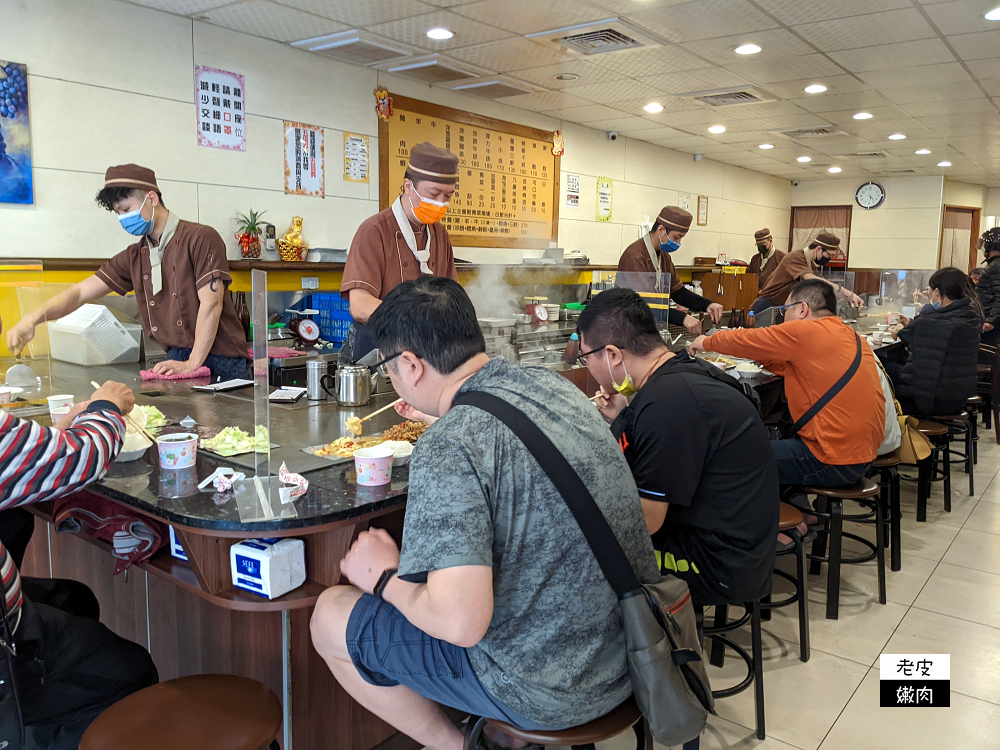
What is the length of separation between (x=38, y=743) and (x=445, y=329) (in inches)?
66.7

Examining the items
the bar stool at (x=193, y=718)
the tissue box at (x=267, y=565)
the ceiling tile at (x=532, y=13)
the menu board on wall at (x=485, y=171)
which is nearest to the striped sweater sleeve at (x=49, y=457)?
the tissue box at (x=267, y=565)

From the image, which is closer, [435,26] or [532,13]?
[532,13]

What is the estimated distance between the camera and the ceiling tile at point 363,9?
390 cm

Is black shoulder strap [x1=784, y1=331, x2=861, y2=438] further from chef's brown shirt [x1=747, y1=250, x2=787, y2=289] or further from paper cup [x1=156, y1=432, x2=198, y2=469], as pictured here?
chef's brown shirt [x1=747, y1=250, x2=787, y2=289]

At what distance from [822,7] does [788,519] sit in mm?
2913

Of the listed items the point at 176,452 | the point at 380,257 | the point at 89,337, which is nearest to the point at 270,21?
the point at 380,257

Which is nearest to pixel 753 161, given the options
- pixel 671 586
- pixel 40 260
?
pixel 40 260

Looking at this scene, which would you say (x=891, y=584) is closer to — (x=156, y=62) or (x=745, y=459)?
(x=745, y=459)

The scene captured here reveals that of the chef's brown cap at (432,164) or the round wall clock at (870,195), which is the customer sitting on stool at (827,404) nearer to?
the chef's brown cap at (432,164)

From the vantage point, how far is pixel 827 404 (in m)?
3.09

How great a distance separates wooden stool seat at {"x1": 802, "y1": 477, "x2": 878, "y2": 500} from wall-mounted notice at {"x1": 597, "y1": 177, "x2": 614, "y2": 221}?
509 centimetres

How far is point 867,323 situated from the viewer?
7.05 meters

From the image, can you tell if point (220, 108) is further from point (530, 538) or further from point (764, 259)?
point (764, 259)

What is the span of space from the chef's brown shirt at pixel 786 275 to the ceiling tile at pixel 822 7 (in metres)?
2.54
